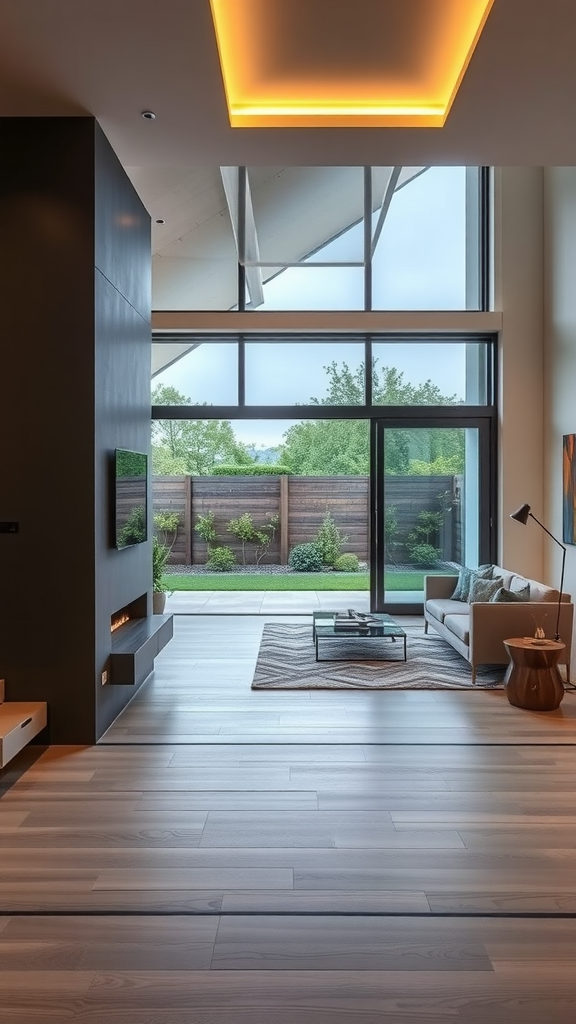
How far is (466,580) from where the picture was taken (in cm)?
599

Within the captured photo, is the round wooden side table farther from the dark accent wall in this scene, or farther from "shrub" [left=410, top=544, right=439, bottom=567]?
"shrub" [left=410, top=544, right=439, bottom=567]

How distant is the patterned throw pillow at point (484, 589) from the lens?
5.30m

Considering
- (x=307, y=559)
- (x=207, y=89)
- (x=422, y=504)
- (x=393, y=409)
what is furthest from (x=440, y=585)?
(x=307, y=559)

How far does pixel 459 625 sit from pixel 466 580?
1024 mm

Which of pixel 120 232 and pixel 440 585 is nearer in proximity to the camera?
pixel 120 232

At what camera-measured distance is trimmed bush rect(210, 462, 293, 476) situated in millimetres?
10711

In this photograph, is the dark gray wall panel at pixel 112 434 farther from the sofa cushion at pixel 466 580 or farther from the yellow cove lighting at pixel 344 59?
the sofa cushion at pixel 466 580

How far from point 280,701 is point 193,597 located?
4.58m

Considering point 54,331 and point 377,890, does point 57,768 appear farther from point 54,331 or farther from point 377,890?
point 54,331

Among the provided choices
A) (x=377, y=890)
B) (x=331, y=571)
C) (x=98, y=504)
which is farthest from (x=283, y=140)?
(x=331, y=571)

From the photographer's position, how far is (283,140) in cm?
380

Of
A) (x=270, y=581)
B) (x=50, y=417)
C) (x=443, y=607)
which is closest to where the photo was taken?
(x=50, y=417)

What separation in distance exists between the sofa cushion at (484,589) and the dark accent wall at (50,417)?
10.6 ft

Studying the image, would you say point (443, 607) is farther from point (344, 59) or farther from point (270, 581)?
point (270, 581)
